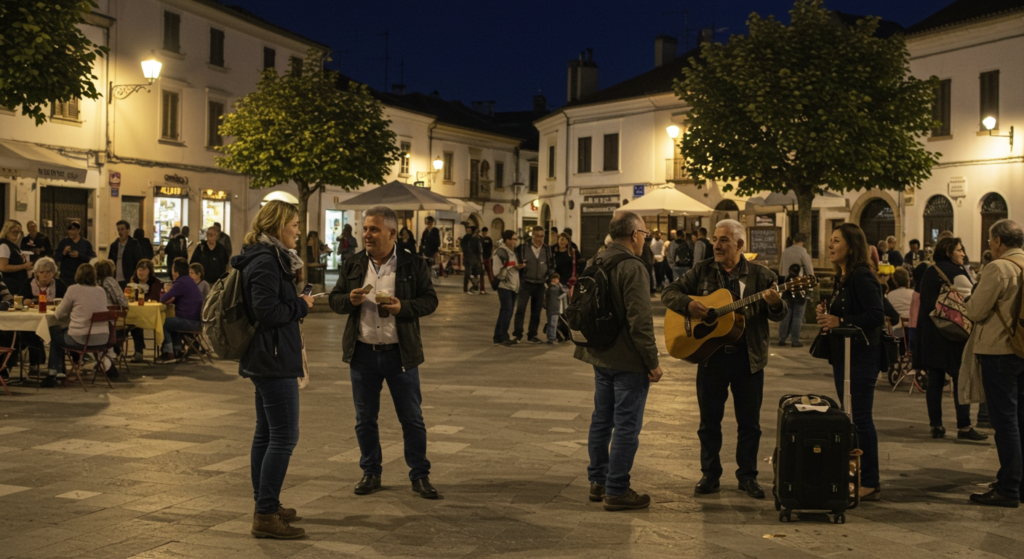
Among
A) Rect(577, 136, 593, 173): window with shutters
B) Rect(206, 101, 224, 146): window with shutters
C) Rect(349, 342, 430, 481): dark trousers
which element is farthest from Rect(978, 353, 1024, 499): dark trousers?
Rect(577, 136, 593, 173): window with shutters

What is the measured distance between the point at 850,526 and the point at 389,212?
3.41m

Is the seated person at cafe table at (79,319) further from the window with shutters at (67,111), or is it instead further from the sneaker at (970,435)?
the window with shutters at (67,111)

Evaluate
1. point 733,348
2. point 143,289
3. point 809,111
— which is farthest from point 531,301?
point 809,111

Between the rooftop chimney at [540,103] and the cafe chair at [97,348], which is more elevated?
the rooftop chimney at [540,103]

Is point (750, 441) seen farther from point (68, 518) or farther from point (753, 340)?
point (68, 518)

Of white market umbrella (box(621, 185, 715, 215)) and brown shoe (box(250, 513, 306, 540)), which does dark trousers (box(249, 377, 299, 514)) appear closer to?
brown shoe (box(250, 513, 306, 540))

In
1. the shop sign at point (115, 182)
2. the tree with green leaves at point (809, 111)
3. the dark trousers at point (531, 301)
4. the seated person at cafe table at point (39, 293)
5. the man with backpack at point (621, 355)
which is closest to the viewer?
the man with backpack at point (621, 355)

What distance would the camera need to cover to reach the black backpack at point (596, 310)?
648cm

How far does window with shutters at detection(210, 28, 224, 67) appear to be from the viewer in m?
34.8

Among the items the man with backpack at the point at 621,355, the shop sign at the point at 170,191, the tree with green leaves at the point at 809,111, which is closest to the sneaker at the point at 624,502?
the man with backpack at the point at 621,355

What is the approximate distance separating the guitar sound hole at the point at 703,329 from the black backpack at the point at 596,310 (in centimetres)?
63

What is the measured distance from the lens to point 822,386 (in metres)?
12.5

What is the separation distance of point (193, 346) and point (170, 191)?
2038cm

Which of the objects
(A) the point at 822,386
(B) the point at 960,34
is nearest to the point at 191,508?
(A) the point at 822,386
